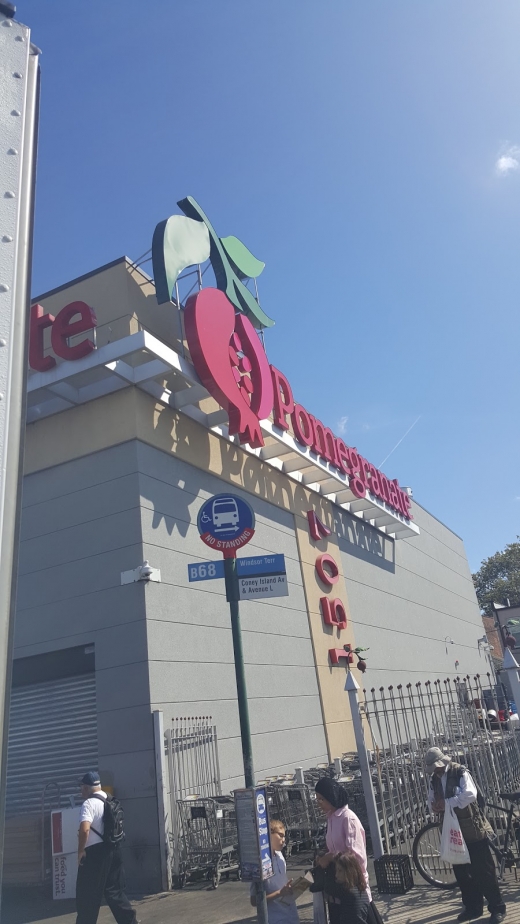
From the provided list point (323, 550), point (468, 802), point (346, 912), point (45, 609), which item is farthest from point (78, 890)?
point (323, 550)

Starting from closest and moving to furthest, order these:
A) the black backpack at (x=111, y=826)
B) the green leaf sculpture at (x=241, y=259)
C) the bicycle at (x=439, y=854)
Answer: the black backpack at (x=111, y=826)
the bicycle at (x=439, y=854)
the green leaf sculpture at (x=241, y=259)

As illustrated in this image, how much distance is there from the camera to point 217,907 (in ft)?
26.2

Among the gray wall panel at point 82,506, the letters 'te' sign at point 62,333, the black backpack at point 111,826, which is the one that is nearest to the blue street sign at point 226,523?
the black backpack at point 111,826

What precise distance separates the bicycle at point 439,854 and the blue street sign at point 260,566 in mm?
3526

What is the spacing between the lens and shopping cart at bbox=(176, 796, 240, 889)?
9258 mm

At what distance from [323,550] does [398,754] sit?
868 centimetres

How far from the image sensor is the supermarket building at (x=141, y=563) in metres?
10.7

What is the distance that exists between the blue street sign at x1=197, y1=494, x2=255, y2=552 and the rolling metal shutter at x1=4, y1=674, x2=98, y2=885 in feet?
19.5

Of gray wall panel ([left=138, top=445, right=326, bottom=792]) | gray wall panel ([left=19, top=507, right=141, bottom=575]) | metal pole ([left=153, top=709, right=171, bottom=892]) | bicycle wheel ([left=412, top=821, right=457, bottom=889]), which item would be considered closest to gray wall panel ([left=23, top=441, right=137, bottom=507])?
gray wall panel ([left=138, top=445, right=326, bottom=792])

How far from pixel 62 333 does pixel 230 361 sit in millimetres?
3342

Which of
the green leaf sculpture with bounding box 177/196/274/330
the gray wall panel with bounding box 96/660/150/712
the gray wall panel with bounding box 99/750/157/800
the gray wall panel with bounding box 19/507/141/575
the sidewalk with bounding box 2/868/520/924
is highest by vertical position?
the green leaf sculpture with bounding box 177/196/274/330

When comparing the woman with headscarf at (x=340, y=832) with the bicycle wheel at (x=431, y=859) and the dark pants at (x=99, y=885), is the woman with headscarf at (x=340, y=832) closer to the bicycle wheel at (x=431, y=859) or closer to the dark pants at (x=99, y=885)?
the bicycle wheel at (x=431, y=859)

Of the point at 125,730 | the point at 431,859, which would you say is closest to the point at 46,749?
the point at 125,730

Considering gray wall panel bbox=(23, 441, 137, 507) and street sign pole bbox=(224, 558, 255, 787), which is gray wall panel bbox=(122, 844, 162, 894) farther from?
gray wall panel bbox=(23, 441, 137, 507)
